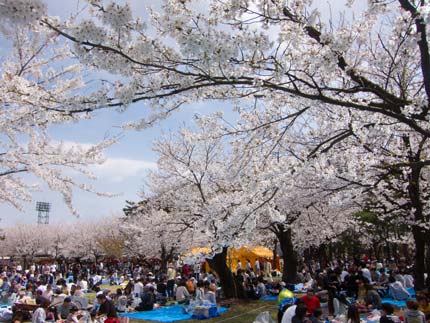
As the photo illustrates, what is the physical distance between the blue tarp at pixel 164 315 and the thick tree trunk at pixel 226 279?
1509 mm

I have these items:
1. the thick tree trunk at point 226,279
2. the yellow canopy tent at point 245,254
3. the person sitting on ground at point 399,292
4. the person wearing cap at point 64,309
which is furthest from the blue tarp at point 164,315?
the yellow canopy tent at point 245,254

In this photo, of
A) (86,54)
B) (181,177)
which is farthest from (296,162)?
(181,177)

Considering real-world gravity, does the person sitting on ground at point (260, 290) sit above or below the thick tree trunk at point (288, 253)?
below

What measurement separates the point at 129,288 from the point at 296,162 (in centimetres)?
1119

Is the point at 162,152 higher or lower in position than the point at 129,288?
higher

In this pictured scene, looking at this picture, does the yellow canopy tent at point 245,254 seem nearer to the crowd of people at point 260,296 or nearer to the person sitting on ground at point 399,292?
the crowd of people at point 260,296

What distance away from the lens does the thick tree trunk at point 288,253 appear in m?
17.6

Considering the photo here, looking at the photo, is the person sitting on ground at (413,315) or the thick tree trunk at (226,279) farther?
the thick tree trunk at (226,279)

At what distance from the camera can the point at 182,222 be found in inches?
598

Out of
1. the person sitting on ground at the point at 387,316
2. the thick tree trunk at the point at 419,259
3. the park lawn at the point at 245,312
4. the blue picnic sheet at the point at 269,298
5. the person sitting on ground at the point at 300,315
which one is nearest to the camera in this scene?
the person sitting on ground at the point at 300,315

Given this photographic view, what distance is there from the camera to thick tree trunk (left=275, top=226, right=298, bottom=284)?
17641 millimetres

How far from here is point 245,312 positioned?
11.7 meters

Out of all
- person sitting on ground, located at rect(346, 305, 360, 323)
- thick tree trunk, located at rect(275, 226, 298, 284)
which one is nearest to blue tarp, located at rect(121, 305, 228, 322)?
person sitting on ground, located at rect(346, 305, 360, 323)

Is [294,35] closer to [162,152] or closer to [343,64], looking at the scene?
[343,64]
